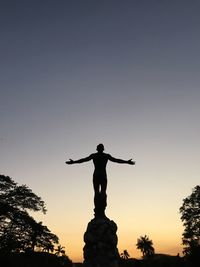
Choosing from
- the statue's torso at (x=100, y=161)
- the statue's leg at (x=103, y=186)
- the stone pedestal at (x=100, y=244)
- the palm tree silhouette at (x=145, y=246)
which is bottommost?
the stone pedestal at (x=100, y=244)

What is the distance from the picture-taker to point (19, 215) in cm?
3188

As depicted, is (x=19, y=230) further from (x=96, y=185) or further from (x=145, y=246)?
(x=145, y=246)

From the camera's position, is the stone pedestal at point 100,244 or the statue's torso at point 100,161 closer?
the stone pedestal at point 100,244

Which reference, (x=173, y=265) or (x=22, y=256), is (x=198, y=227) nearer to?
(x=173, y=265)

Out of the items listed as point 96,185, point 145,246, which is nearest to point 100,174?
point 96,185

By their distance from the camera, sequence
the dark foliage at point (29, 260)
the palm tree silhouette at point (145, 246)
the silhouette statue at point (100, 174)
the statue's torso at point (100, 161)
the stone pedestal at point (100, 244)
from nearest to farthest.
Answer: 1. the stone pedestal at point (100, 244)
2. the silhouette statue at point (100, 174)
3. the statue's torso at point (100, 161)
4. the dark foliage at point (29, 260)
5. the palm tree silhouette at point (145, 246)

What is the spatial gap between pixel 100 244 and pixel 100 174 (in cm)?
212

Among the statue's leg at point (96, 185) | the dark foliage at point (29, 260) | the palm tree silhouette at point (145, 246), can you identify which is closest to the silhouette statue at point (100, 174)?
the statue's leg at point (96, 185)

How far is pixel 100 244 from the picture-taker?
11117 millimetres

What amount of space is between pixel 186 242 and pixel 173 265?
7.39 metres

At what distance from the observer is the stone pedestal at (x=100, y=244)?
1098 cm

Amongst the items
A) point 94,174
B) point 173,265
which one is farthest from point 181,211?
point 94,174

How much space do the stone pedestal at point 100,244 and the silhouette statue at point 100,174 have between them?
0.43m

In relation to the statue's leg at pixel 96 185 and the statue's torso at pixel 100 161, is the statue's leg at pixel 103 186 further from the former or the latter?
the statue's torso at pixel 100 161
